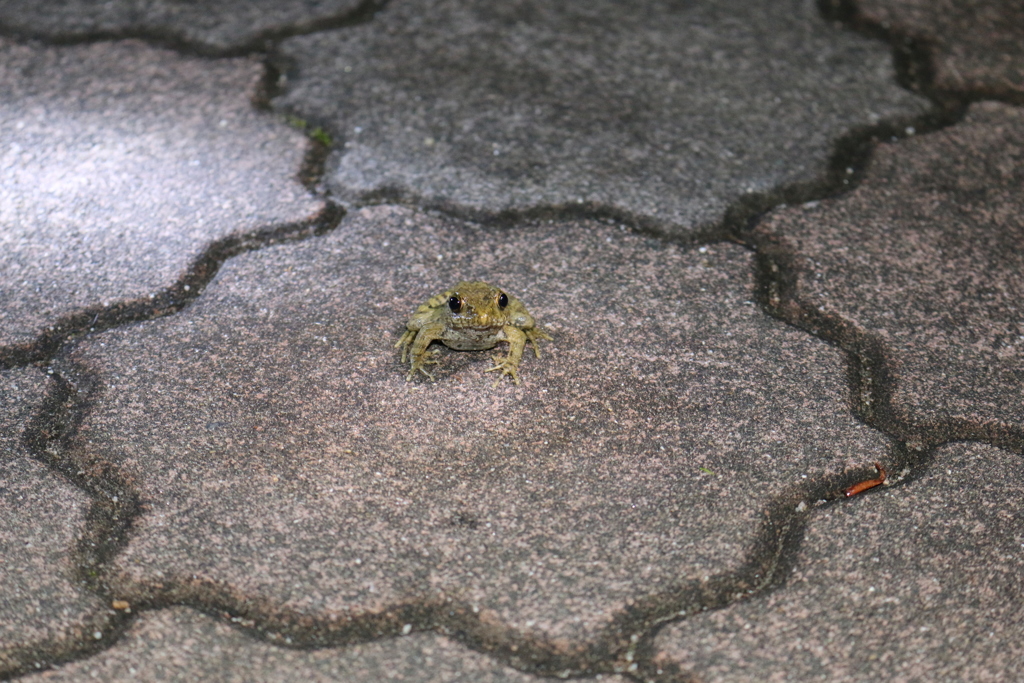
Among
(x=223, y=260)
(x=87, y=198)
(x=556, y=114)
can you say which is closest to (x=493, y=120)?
(x=556, y=114)

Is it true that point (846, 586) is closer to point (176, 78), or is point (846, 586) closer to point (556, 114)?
point (556, 114)

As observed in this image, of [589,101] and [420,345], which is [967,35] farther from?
[420,345]

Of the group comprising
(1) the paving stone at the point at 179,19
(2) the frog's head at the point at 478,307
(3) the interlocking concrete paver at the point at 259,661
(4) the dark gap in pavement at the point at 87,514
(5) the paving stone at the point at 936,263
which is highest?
(2) the frog's head at the point at 478,307

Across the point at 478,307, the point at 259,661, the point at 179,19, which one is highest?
the point at 478,307

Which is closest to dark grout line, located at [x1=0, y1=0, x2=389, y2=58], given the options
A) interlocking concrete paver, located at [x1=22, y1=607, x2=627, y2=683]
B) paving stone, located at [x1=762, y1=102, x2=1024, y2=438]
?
paving stone, located at [x1=762, y1=102, x2=1024, y2=438]

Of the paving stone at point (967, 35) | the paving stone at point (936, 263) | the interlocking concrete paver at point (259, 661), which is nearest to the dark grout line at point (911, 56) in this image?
the paving stone at point (967, 35)

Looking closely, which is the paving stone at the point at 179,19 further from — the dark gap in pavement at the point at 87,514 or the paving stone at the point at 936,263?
the paving stone at the point at 936,263

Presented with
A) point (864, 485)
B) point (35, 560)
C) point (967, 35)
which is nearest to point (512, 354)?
point (864, 485)
